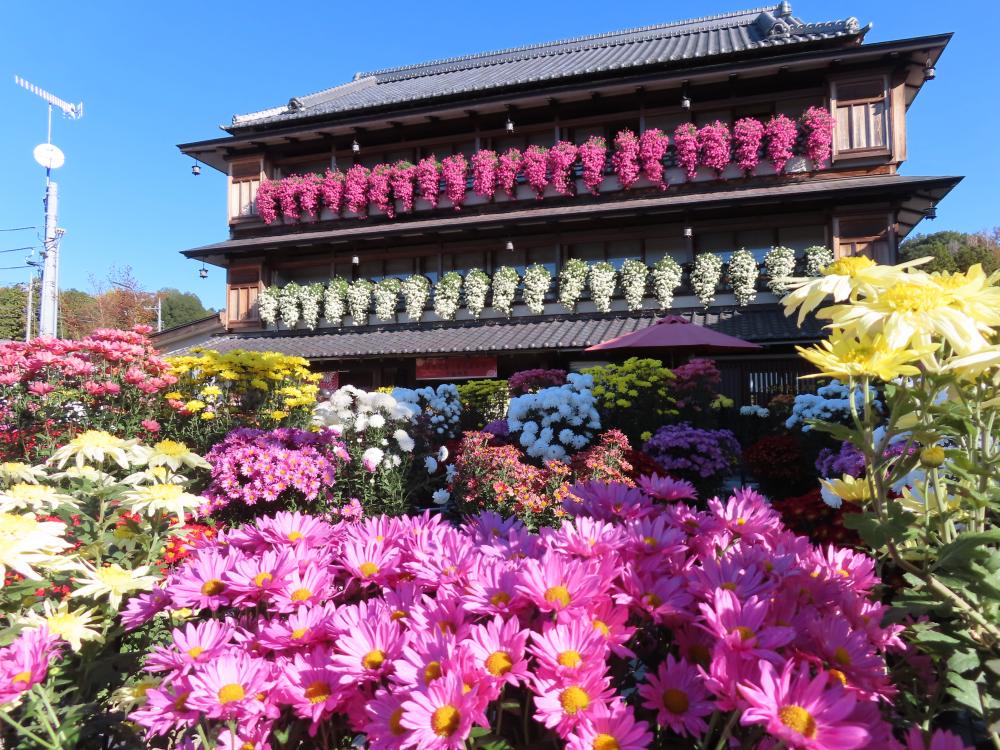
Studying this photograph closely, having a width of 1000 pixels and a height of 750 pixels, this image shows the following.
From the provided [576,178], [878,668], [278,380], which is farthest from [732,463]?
[576,178]

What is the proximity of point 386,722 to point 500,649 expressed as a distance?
0.18 metres

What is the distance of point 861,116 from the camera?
38.5 feet

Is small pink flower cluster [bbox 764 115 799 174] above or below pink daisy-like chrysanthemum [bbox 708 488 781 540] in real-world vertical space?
above

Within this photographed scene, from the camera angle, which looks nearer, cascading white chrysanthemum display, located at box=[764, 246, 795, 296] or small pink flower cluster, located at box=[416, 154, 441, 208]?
cascading white chrysanthemum display, located at box=[764, 246, 795, 296]

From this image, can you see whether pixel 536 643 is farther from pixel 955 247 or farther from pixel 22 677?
pixel 955 247

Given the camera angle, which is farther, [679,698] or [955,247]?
[955,247]

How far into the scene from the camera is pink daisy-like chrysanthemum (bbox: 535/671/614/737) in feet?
2.45

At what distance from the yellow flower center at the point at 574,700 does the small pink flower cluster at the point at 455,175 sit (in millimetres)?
14185

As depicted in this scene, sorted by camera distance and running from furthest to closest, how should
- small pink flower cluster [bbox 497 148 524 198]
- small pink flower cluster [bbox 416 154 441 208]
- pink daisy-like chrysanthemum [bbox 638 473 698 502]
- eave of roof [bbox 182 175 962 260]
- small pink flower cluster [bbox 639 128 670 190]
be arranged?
small pink flower cluster [bbox 416 154 441 208]
small pink flower cluster [bbox 497 148 524 198]
small pink flower cluster [bbox 639 128 670 190]
eave of roof [bbox 182 175 962 260]
pink daisy-like chrysanthemum [bbox 638 473 698 502]

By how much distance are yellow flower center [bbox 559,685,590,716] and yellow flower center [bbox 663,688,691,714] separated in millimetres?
143

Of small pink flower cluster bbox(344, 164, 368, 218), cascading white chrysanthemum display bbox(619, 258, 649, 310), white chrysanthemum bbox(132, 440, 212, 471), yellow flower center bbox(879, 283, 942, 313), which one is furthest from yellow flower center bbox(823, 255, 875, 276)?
small pink flower cluster bbox(344, 164, 368, 218)

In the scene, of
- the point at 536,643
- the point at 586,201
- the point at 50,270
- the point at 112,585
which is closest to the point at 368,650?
the point at 536,643

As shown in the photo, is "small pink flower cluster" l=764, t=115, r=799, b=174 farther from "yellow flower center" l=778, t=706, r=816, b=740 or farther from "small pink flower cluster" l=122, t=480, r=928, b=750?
"yellow flower center" l=778, t=706, r=816, b=740

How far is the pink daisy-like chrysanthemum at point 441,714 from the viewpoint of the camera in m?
0.71
